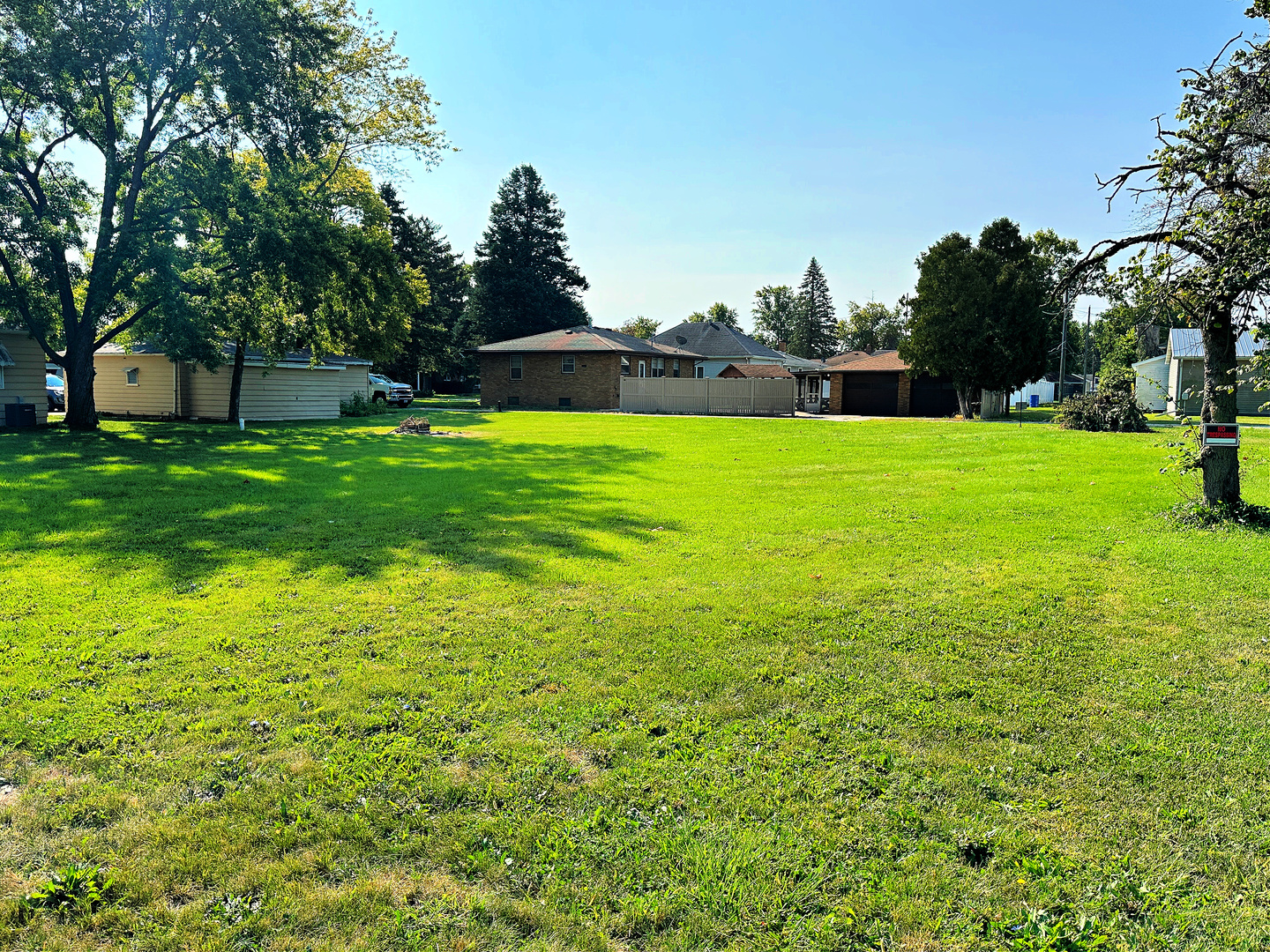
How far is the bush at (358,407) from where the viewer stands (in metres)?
33.2

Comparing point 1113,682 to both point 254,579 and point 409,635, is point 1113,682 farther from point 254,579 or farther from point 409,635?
point 254,579

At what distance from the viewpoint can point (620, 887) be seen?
2.72 metres

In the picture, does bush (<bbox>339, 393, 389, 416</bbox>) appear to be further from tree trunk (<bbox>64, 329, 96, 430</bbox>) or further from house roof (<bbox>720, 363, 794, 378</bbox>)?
house roof (<bbox>720, 363, 794, 378</bbox>)

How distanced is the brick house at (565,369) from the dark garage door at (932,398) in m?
15.1

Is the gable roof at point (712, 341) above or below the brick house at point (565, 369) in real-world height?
above

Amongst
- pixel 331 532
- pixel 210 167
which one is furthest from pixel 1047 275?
pixel 331 532

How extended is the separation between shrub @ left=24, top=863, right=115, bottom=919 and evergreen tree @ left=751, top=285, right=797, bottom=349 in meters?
101

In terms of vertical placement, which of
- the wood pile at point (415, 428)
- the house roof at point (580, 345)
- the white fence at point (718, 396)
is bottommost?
the wood pile at point (415, 428)

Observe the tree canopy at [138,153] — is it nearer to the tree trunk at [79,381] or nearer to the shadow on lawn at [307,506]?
the tree trunk at [79,381]

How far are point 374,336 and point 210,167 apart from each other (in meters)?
12.9

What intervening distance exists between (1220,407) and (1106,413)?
49.2 feet

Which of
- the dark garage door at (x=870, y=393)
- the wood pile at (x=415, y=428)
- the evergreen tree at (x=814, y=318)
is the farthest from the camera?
the evergreen tree at (x=814, y=318)

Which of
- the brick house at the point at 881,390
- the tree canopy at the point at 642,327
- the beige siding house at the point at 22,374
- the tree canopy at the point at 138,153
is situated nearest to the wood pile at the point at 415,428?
the tree canopy at the point at 138,153

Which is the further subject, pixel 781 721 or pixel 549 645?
pixel 549 645
